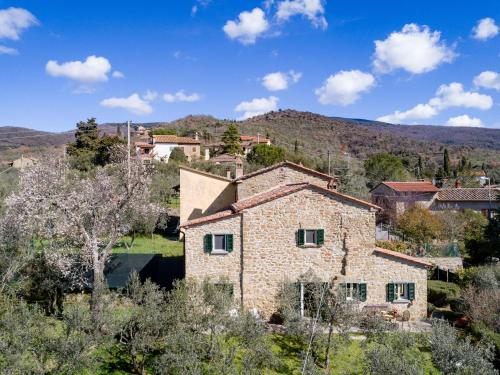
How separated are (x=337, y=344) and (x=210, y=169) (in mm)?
42971

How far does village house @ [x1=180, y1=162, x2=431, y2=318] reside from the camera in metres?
21.4

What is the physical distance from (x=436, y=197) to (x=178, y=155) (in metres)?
38.0

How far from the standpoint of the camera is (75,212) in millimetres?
21172

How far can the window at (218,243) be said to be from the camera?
21328mm

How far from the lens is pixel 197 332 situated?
55.2ft

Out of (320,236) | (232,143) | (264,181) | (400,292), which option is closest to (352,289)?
(400,292)

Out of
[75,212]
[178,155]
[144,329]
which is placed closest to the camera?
[144,329]

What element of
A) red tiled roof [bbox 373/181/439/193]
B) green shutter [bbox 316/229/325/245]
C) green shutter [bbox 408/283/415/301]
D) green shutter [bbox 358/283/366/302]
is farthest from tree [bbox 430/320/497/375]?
red tiled roof [bbox 373/181/439/193]

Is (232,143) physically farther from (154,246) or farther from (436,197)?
(154,246)

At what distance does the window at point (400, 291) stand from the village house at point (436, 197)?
29.6 meters

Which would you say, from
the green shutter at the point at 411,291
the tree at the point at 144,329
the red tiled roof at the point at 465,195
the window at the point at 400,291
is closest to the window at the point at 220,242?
the tree at the point at 144,329

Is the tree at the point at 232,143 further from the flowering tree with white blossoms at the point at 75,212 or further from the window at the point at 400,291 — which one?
the window at the point at 400,291

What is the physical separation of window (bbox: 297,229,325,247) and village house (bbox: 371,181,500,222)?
3100 cm

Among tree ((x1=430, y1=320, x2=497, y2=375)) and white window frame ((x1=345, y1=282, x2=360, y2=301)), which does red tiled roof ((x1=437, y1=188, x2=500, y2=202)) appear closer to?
white window frame ((x1=345, y1=282, x2=360, y2=301))
